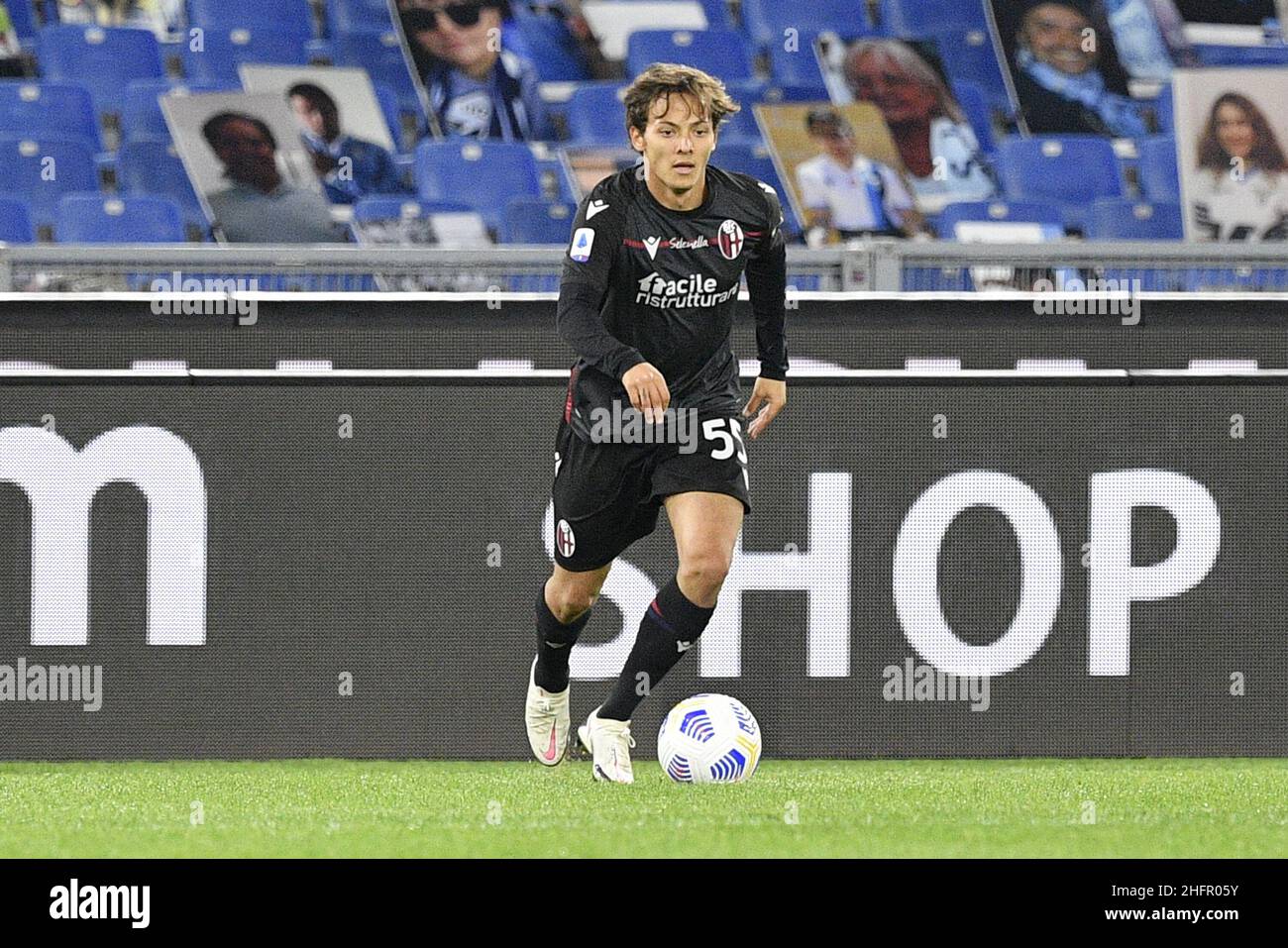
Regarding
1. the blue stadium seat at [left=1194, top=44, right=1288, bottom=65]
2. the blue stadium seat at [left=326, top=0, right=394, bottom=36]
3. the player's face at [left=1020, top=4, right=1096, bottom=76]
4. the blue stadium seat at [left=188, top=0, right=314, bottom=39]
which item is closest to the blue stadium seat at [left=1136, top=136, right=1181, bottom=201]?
the player's face at [left=1020, top=4, right=1096, bottom=76]

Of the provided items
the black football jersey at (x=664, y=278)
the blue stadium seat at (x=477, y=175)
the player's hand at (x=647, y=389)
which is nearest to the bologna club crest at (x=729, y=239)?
the black football jersey at (x=664, y=278)

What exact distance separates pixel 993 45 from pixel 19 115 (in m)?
6.92

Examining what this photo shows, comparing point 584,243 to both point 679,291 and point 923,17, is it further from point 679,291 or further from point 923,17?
point 923,17

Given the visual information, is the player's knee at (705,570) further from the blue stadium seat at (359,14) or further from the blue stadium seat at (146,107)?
the blue stadium seat at (359,14)

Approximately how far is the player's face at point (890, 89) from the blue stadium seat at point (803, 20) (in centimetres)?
41

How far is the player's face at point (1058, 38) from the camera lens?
47.6 feet

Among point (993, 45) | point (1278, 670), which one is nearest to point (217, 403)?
point (1278, 670)

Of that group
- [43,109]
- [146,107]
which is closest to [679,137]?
[146,107]

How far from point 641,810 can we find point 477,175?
828 cm

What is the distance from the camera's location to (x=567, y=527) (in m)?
5.45

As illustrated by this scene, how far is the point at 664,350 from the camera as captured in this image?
527cm

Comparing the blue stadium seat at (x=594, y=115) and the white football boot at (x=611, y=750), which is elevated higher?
the blue stadium seat at (x=594, y=115)

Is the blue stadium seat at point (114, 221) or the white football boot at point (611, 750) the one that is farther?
the blue stadium seat at point (114, 221)
